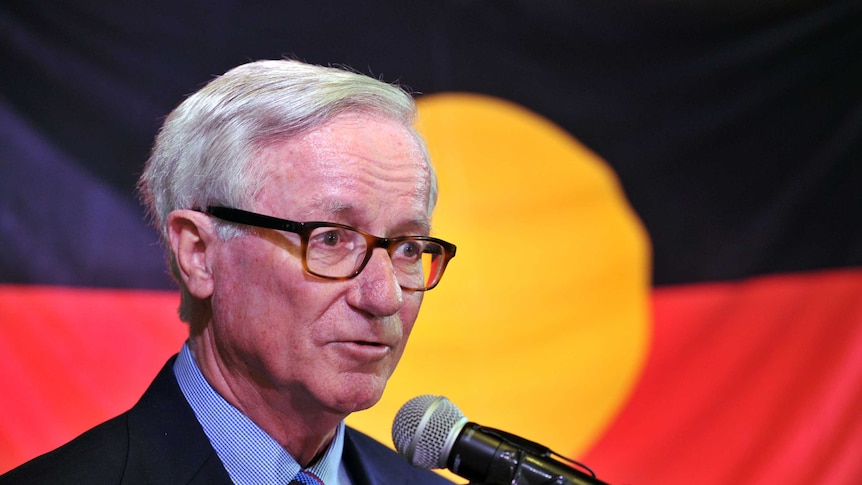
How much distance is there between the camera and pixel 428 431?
1242mm

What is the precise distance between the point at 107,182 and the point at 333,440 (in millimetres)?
1195

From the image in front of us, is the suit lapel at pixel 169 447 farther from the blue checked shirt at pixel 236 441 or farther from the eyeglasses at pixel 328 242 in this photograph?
the eyeglasses at pixel 328 242

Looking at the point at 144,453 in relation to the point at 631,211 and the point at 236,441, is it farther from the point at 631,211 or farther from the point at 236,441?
the point at 631,211

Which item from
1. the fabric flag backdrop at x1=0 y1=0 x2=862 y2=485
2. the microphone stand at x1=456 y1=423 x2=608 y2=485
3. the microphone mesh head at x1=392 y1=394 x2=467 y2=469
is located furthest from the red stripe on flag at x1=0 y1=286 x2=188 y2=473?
the microphone stand at x1=456 y1=423 x2=608 y2=485

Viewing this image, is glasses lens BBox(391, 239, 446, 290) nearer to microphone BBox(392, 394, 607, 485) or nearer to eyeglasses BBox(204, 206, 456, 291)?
eyeglasses BBox(204, 206, 456, 291)

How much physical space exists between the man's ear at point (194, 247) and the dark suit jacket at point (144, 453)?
0.19 metres

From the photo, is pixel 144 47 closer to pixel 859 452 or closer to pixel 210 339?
pixel 210 339

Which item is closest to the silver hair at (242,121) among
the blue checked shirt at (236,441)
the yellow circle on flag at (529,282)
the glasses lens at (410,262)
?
the glasses lens at (410,262)

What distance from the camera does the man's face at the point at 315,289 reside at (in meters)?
1.34

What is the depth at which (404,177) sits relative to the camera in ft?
4.74

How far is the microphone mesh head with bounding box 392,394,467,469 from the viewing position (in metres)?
1.22

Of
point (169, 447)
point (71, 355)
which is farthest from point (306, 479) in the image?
point (71, 355)

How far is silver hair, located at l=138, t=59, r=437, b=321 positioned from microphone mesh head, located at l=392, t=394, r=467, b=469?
0.42 metres

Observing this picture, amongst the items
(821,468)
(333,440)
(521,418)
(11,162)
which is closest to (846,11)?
(821,468)
